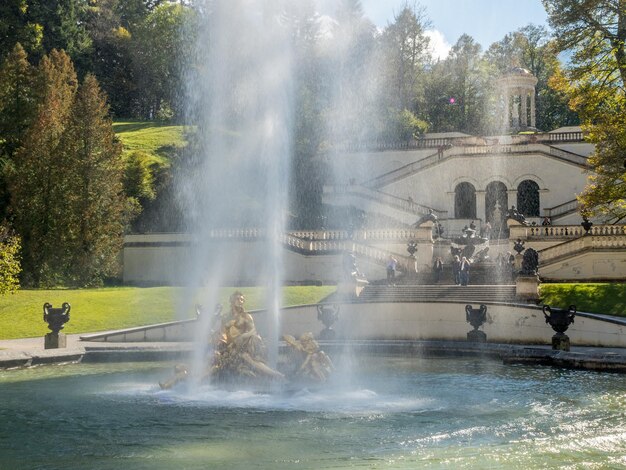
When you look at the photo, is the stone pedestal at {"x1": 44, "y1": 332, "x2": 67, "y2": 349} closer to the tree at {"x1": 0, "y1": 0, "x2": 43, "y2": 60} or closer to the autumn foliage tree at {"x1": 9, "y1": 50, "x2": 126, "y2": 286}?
the autumn foliage tree at {"x1": 9, "y1": 50, "x2": 126, "y2": 286}

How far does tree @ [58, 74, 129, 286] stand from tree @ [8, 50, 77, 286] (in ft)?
1.34

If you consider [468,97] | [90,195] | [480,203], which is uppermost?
[468,97]

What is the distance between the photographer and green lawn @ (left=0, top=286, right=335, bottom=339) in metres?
29.7

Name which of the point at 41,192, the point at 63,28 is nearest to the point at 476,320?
the point at 41,192

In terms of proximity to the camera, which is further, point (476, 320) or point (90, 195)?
point (90, 195)

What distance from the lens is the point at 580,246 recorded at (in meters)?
38.8

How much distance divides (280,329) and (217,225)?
22820mm

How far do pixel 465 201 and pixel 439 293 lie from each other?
2687 centimetres

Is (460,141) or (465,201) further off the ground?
(460,141)

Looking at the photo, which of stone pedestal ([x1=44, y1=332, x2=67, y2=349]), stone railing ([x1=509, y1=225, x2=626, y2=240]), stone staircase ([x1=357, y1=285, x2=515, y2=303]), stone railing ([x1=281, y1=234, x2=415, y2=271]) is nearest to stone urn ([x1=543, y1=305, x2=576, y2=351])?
stone staircase ([x1=357, y1=285, x2=515, y2=303])

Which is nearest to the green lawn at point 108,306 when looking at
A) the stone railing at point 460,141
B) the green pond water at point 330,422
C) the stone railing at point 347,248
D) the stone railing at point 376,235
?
the stone railing at point 347,248

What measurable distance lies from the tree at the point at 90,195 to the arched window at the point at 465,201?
24534mm

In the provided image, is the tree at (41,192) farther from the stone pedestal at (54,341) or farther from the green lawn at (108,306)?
the stone pedestal at (54,341)

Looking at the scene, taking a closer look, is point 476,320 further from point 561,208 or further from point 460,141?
point 460,141
